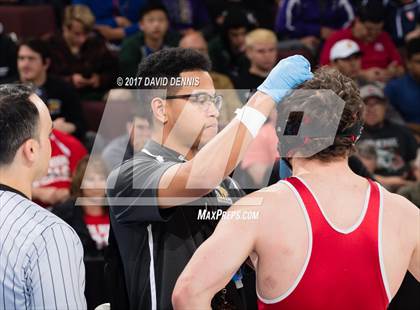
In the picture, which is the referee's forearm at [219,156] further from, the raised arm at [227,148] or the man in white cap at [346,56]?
the man in white cap at [346,56]

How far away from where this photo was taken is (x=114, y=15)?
1005cm

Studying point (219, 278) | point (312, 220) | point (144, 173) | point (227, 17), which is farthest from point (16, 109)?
point (227, 17)

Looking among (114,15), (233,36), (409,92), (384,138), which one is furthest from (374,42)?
(114,15)

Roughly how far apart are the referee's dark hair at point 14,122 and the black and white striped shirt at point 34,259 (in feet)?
0.44

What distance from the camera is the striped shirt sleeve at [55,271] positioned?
2.83 metres

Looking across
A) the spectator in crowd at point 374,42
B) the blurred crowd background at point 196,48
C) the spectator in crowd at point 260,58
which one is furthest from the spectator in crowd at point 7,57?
the spectator in crowd at point 374,42

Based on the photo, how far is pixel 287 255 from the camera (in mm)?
2941

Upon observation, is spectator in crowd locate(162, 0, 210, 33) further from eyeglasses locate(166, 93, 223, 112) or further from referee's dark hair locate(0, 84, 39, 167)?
referee's dark hair locate(0, 84, 39, 167)

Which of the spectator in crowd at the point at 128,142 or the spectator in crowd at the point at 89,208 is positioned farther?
the spectator in crowd at the point at 128,142

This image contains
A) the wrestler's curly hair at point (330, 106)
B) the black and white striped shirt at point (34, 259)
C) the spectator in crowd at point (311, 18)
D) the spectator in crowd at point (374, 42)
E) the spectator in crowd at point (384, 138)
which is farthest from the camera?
the spectator in crowd at point (311, 18)

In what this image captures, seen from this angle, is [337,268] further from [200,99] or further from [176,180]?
[200,99]

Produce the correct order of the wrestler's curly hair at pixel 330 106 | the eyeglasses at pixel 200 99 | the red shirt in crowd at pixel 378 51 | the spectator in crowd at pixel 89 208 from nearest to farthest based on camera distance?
the wrestler's curly hair at pixel 330 106
the eyeglasses at pixel 200 99
the spectator in crowd at pixel 89 208
the red shirt in crowd at pixel 378 51

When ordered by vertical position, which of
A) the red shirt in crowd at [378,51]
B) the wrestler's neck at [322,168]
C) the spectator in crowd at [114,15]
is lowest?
the red shirt in crowd at [378,51]

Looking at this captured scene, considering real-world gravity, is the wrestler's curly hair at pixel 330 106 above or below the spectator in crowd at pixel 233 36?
above
